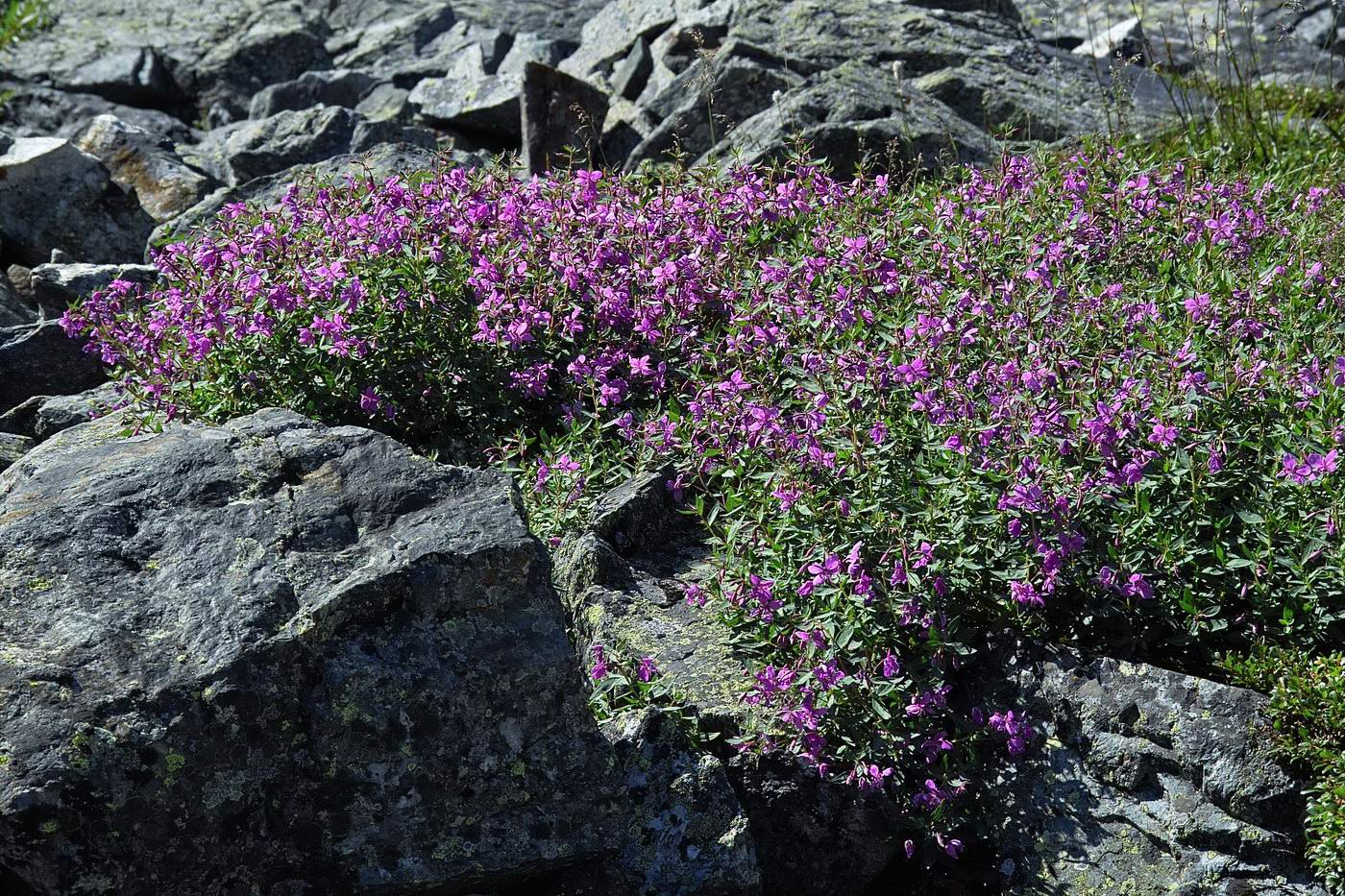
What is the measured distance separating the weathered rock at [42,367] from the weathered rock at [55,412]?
0.41 m

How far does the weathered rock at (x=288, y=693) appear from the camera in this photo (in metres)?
3.60

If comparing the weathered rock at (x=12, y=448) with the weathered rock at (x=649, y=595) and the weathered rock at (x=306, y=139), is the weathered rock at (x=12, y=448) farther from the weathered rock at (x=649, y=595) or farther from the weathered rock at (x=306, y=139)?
the weathered rock at (x=306, y=139)

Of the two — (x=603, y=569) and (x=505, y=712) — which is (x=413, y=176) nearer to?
(x=603, y=569)

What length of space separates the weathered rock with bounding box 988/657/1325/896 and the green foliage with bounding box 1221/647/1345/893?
0.23 ft

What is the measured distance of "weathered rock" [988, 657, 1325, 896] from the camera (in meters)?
4.28

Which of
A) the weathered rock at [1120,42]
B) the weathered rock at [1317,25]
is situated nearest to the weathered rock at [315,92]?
Answer: the weathered rock at [1120,42]

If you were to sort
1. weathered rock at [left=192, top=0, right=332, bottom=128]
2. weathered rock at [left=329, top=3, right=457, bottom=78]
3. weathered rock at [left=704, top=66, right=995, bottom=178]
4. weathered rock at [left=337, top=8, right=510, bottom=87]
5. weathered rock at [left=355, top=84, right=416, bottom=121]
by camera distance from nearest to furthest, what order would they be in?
weathered rock at [left=704, top=66, right=995, bottom=178]
weathered rock at [left=355, top=84, right=416, bottom=121]
weathered rock at [left=337, top=8, right=510, bottom=87]
weathered rock at [left=192, top=0, right=332, bottom=128]
weathered rock at [left=329, top=3, right=457, bottom=78]

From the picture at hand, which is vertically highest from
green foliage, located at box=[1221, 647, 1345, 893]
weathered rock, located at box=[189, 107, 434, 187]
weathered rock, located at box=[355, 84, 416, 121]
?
green foliage, located at box=[1221, 647, 1345, 893]

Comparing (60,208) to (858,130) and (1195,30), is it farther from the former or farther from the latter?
(1195,30)

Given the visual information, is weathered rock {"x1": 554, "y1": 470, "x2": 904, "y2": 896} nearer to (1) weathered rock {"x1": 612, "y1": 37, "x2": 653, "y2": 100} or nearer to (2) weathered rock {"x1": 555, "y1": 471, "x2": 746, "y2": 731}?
(2) weathered rock {"x1": 555, "y1": 471, "x2": 746, "y2": 731}

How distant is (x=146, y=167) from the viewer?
11.1 m

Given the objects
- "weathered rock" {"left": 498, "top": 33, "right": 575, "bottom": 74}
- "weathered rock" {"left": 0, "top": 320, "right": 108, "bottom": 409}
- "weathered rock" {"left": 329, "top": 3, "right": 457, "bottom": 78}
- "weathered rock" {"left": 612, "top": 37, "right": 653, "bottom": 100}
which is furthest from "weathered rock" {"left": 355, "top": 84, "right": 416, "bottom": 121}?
"weathered rock" {"left": 0, "top": 320, "right": 108, "bottom": 409}

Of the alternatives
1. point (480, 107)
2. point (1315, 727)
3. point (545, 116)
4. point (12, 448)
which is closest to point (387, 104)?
point (480, 107)

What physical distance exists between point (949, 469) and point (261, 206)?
4952 millimetres
